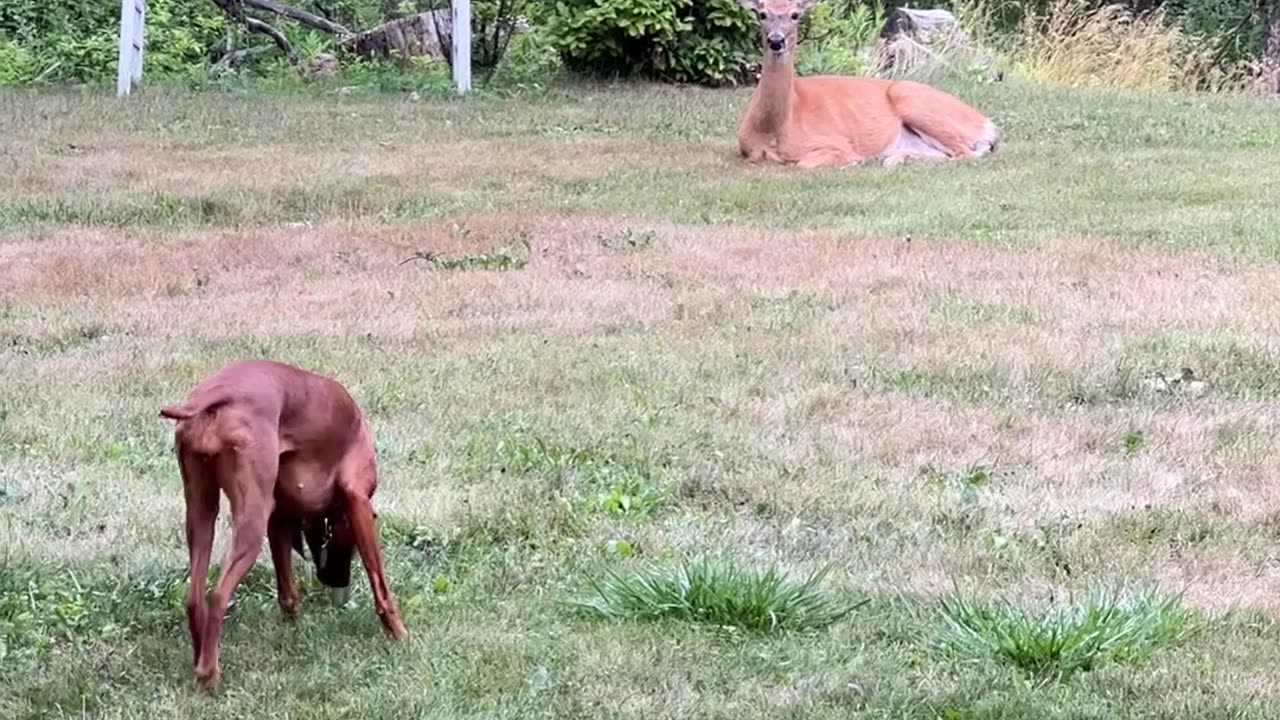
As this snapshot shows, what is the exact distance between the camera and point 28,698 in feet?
10.9

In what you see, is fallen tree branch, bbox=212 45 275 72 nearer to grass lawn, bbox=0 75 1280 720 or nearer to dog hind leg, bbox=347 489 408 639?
grass lawn, bbox=0 75 1280 720

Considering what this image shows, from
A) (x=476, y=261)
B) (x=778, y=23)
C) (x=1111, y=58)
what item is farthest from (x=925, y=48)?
(x=476, y=261)

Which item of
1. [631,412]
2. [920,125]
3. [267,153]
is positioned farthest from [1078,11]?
[631,412]

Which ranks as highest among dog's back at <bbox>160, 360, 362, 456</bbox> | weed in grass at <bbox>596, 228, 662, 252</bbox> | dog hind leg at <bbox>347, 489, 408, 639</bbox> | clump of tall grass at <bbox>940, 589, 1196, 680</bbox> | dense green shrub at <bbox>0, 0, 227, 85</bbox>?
dog's back at <bbox>160, 360, 362, 456</bbox>

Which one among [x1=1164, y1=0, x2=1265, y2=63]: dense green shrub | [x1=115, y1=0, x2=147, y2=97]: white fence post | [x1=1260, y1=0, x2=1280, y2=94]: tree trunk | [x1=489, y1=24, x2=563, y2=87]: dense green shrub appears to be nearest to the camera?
[x1=115, y1=0, x2=147, y2=97]: white fence post

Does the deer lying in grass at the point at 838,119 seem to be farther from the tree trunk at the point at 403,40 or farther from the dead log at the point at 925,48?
the tree trunk at the point at 403,40

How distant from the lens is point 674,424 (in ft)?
17.6

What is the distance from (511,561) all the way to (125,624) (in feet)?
2.96

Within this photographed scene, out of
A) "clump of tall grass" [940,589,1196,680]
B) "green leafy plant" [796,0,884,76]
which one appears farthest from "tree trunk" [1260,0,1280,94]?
"clump of tall grass" [940,589,1196,680]

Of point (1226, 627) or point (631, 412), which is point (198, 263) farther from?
point (1226, 627)

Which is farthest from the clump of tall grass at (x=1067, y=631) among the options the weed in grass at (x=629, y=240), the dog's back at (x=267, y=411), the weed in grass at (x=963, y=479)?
the weed in grass at (x=629, y=240)

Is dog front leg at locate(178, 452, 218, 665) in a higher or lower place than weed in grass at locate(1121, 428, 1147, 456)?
higher

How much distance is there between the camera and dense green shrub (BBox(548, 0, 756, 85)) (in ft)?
50.9

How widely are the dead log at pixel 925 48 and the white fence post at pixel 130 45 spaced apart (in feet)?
24.5
